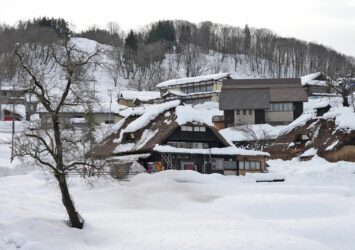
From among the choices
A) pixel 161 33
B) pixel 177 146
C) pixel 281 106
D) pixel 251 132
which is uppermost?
→ pixel 161 33

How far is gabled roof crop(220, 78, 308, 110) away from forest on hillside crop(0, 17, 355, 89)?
42.6 metres

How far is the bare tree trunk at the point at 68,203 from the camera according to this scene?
20.5 m

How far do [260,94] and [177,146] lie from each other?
113 ft

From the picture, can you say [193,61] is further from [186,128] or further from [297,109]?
[186,128]

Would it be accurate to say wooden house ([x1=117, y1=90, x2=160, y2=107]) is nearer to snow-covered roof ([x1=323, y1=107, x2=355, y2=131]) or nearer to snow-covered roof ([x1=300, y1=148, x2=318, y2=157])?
snow-covered roof ([x1=300, y1=148, x2=318, y2=157])

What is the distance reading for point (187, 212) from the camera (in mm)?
28484

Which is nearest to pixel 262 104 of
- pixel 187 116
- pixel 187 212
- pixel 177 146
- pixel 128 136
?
pixel 187 116

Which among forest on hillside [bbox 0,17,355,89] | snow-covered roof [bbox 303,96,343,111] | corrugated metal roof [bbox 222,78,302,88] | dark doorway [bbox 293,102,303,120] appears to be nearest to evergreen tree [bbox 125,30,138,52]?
forest on hillside [bbox 0,17,355,89]

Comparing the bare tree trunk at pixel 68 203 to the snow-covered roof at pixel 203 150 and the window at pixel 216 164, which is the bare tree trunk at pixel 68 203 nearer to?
the snow-covered roof at pixel 203 150

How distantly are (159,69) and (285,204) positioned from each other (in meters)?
102

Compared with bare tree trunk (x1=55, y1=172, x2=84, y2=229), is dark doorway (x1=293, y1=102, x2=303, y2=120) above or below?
above

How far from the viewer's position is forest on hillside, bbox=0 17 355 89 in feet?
424

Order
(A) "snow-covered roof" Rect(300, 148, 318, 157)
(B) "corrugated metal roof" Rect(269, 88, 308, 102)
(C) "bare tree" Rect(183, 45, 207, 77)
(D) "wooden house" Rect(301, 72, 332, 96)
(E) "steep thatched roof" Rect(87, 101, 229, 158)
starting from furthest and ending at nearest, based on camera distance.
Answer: (C) "bare tree" Rect(183, 45, 207, 77), (D) "wooden house" Rect(301, 72, 332, 96), (B) "corrugated metal roof" Rect(269, 88, 308, 102), (A) "snow-covered roof" Rect(300, 148, 318, 157), (E) "steep thatched roof" Rect(87, 101, 229, 158)

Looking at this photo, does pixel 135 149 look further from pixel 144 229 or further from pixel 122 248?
pixel 122 248
